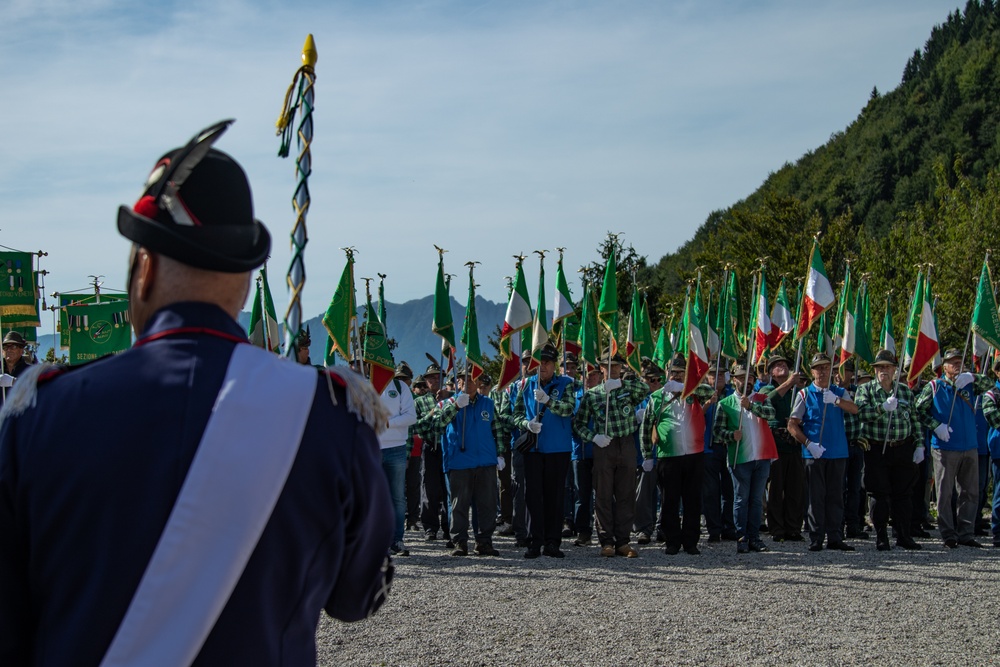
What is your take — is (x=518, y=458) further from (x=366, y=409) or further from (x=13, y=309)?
(x=366, y=409)

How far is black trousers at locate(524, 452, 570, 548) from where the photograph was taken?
11711 millimetres

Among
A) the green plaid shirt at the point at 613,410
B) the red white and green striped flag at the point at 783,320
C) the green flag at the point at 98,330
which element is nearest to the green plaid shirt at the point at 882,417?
the red white and green striped flag at the point at 783,320

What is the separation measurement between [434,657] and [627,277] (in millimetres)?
33399

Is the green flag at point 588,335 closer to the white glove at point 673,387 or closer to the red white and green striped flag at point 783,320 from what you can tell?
the white glove at point 673,387

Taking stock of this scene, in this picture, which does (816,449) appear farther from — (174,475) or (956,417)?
(174,475)

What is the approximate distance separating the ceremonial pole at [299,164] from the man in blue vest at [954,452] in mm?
10877

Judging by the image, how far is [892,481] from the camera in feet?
39.5

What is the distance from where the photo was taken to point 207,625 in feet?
6.64

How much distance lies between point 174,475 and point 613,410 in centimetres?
996

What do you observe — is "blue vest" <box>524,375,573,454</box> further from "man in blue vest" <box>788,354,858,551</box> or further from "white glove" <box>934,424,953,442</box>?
"white glove" <box>934,424,953,442</box>

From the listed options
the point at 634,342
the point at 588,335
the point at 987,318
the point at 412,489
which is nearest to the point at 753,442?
the point at 588,335

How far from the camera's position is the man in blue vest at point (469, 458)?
39.5 ft

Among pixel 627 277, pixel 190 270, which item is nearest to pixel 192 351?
pixel 190 270

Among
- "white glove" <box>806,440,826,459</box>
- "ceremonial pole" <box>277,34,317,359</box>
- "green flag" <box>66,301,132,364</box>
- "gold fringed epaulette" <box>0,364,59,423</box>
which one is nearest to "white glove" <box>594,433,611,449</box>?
"white glove" <box>806,440,826,459</box>
